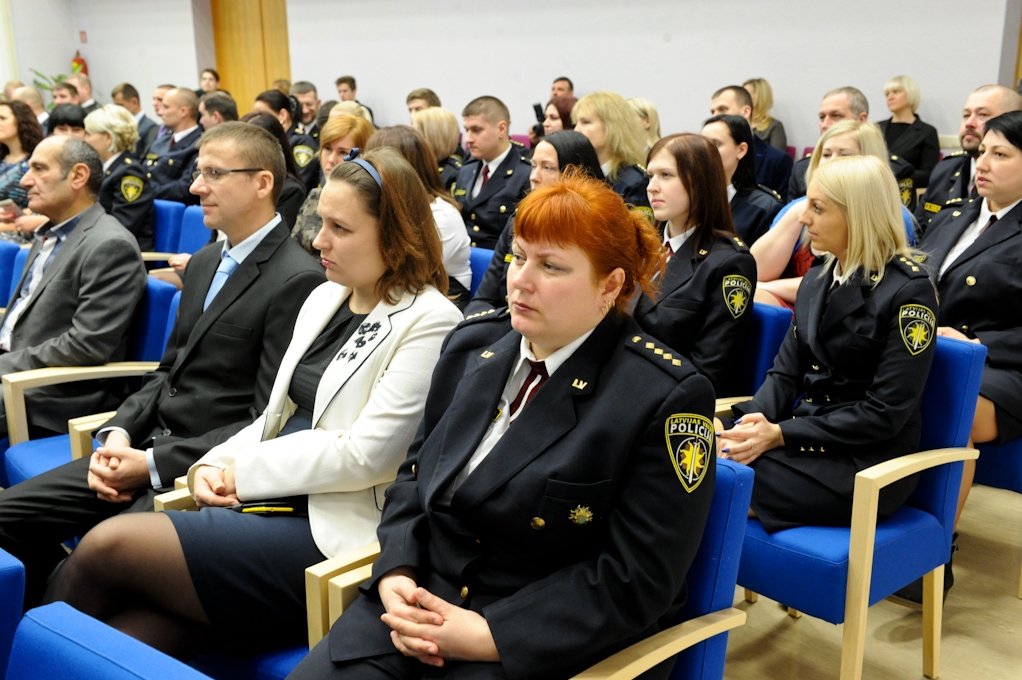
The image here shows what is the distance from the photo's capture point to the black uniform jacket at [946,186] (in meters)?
4.02

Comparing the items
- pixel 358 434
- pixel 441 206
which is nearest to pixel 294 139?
pixel 441 206

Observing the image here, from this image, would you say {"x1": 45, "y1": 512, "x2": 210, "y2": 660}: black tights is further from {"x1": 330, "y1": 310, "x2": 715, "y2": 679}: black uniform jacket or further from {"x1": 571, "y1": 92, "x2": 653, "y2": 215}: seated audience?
{"x1": 571, "y1": 92, "x2": 653, "y2": 215}: seated audience

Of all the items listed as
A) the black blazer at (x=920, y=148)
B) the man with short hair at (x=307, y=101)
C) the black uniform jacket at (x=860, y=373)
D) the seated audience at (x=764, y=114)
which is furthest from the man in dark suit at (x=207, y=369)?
the man with short hair at (x=307, y=101)

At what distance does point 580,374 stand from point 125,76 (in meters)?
12.6

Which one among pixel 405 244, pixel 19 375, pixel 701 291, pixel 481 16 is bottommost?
pixel 19 375

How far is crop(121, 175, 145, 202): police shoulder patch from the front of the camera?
5059 millimetres

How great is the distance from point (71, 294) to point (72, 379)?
1.05 ft

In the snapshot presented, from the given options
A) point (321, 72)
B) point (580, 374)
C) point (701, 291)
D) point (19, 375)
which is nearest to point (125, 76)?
point (321, 72)

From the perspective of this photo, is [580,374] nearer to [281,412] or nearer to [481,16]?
[281,412]

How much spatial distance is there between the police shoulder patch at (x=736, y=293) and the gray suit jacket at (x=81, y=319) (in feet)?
6.06

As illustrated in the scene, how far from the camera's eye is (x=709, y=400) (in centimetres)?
148

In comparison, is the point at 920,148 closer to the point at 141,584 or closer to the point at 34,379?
the point at 34,379

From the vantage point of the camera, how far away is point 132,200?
509 cm

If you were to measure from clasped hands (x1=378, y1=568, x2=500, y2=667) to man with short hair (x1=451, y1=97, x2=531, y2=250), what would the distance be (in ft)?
10.3
